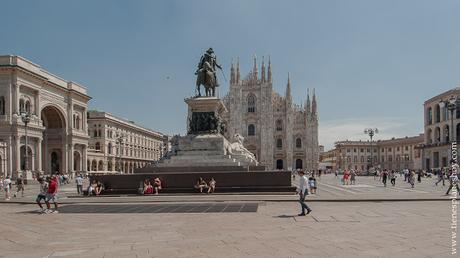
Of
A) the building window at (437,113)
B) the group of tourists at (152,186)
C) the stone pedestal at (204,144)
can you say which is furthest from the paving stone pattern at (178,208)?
the building window at (437,113)

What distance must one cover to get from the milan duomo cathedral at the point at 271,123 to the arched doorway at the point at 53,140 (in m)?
41.9

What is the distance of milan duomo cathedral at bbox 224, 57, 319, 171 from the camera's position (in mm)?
96125

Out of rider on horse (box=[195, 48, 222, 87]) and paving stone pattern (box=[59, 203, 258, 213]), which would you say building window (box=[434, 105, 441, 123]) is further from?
paving stone pattern (box=[59, 203, 258, 213])

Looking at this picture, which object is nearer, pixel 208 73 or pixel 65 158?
pixel 208 73

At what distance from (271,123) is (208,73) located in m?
72.3

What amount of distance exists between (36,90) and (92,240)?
49508mm

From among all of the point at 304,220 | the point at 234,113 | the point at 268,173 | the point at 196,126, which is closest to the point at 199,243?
the point at 304,220

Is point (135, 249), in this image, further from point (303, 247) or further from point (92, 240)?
point (303, 247)

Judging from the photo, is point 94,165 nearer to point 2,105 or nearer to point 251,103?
point 2,105

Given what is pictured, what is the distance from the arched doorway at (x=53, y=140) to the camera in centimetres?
6091

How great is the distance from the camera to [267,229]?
1006 cm

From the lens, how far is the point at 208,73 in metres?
24.9

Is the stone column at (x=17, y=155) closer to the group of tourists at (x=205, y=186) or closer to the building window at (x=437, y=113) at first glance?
the group of tourists at (x=205, y=186)

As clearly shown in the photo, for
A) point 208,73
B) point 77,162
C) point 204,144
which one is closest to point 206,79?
point 208,73
